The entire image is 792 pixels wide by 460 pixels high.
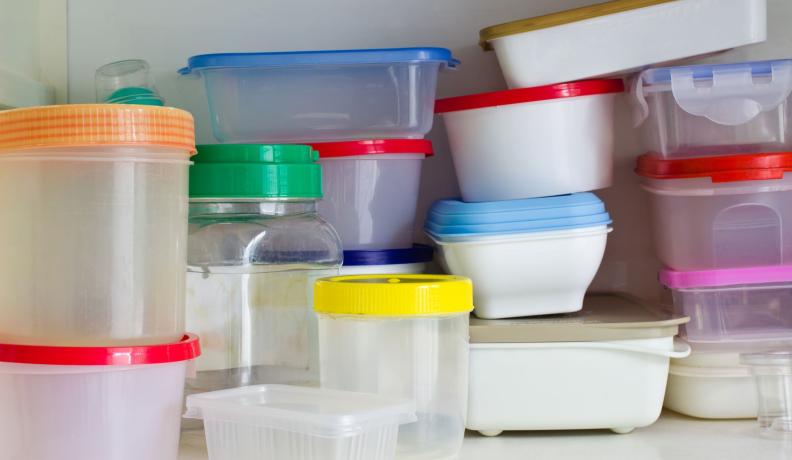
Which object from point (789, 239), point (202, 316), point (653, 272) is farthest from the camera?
point (653, 272)

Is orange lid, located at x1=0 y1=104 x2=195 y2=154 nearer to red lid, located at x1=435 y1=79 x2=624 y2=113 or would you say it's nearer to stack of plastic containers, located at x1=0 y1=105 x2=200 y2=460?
stack of plastic containers, located at x1=0 y1=105 x2=200 y2=460

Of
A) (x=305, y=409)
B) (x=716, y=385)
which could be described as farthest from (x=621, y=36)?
(x=305, y=409)

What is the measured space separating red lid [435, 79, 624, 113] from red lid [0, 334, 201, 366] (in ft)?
1.66

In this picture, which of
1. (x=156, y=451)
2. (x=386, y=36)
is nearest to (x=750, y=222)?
(x=386, y=36)

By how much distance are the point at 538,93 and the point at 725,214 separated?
0.85 feet

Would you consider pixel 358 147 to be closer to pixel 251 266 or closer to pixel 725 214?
pixel 251 266

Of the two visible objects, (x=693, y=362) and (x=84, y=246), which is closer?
(x=84, y=246)

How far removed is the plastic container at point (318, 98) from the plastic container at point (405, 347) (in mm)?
301

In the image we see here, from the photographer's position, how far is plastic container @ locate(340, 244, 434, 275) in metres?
1.18

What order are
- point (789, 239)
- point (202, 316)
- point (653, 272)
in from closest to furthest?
point (202, 316) < point (789, 239) < point (653, 272)

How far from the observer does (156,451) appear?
2.88ft

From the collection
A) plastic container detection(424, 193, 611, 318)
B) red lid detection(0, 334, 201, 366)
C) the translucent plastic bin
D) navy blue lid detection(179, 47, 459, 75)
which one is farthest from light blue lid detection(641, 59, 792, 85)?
red lid detection(0, 334, 201, 366)

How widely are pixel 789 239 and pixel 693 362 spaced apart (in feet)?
0.59

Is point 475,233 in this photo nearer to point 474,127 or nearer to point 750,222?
point 474,127
